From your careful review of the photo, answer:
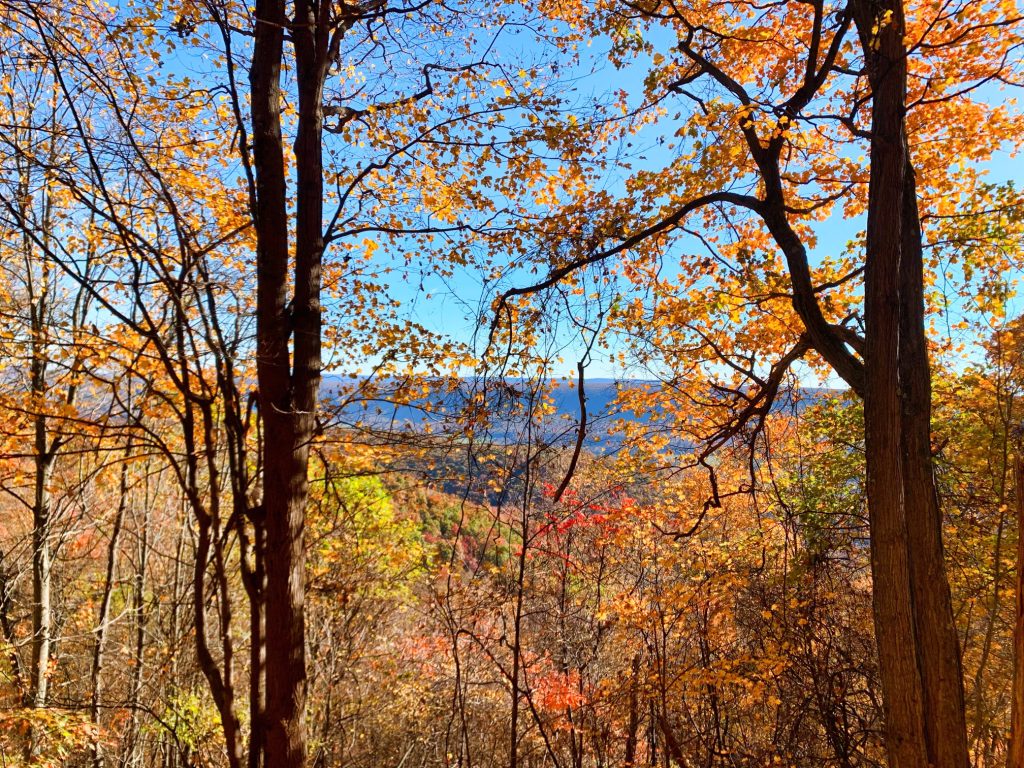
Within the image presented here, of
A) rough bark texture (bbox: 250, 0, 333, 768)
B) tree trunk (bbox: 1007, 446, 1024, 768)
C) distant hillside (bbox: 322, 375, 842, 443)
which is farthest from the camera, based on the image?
distant hillside (bbox: 322, 375, 842, 443)

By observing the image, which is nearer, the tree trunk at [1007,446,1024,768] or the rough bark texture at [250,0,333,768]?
the tree trunk at [1007,446,1024,768]

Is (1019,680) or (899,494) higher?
(899,494)

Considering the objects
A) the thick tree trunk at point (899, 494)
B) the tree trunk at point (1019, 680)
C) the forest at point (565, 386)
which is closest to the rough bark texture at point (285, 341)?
the forest at point (565, 386)

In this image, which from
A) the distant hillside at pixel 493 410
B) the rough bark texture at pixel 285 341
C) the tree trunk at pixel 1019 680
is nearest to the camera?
the tree trunk at pixel 1019 680

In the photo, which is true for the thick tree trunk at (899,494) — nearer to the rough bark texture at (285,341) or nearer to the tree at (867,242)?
the tree at (867,242)

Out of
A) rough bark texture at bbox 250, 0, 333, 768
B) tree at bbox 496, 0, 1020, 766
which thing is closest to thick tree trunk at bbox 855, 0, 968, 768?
tree at bbox 496, 0, 1020, 766

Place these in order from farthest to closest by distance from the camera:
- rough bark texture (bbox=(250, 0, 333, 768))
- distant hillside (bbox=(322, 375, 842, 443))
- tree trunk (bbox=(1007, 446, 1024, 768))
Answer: distant hillside (bbox=(322, 375, 842, 443)) → rough bark texture (bbox=(250, 0, 333, 768)) → tree trunk (bbox=(1007, 446, 1024, 768))

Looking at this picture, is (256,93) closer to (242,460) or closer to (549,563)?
(242,460)

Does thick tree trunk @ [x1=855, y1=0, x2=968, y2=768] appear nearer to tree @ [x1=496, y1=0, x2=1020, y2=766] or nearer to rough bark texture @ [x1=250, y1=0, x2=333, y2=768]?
tree @ [x1=496, y1=0, x2=1020, y2=766]

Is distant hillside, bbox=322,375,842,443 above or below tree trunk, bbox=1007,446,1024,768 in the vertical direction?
above

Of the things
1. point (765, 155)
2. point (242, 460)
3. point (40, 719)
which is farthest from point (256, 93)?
point (40, 719)

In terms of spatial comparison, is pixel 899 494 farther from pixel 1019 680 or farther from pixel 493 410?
pixel 493 410

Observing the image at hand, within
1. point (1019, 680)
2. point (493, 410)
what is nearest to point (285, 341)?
point (493, 410)

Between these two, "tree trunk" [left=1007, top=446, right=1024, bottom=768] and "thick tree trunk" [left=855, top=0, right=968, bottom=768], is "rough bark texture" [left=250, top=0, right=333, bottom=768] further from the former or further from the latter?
"thick tree trunk" [left=855, top=0, right=968, bottom=768]
